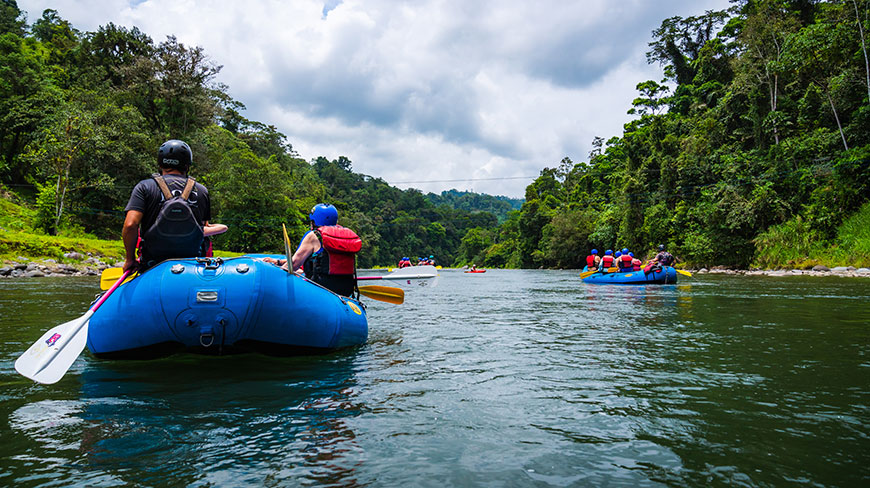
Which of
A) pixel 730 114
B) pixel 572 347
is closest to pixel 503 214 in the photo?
pixel 730 114

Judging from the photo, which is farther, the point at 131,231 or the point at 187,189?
the point at 187,189

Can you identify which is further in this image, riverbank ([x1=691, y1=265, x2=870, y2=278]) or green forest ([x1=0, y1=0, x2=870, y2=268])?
green forest ([x1=0, y1=0, x2=870, y2=268])

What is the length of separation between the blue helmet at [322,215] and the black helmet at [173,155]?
4.67ft

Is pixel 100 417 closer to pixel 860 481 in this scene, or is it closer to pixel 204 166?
pixel 860 481

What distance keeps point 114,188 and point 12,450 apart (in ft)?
117

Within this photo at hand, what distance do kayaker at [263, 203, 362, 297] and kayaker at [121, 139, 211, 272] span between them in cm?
138

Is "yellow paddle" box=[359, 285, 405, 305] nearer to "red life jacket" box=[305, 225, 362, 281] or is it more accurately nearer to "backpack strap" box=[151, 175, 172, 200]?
"red life jacket" box=[305, 225, 362, 281]

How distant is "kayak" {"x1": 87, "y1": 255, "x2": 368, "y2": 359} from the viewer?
3.60 meters

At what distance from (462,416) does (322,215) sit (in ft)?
9.96

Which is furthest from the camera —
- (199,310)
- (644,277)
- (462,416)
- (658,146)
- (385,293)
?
(658,146)

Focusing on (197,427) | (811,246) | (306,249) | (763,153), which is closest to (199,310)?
(197,427)

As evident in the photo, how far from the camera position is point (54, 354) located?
3.44 metres

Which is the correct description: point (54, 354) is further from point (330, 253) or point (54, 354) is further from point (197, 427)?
point (330, 253)

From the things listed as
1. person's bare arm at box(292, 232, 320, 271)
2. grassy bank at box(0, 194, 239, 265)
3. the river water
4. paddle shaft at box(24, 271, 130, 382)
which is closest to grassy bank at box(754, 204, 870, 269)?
the river water
